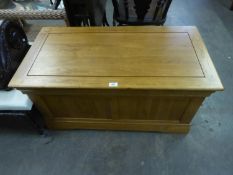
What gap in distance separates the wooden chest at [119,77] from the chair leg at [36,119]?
0.06 m

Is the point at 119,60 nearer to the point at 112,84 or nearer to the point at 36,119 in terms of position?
the point at 112,84

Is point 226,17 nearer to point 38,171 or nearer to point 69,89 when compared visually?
point 69,89

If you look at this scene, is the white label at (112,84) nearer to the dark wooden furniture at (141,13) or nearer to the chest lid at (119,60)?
the chest lid at (119,60)

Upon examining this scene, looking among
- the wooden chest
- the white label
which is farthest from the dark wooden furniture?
the white label

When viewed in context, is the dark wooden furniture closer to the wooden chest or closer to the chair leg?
the wooden chest

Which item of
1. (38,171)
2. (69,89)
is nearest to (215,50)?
(69,89)

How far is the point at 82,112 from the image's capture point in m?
1.20

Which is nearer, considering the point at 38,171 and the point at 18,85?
the point at 18,85

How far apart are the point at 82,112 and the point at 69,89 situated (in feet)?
0.98

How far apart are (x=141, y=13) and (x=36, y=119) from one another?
3.80 ft

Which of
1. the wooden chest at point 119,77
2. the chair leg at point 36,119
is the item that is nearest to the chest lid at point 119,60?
the wooden chest at point 119,77

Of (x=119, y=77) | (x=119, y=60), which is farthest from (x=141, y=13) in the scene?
(x=119, y=77)

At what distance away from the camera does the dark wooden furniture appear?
4.76ft

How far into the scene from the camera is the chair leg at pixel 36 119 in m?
Answer: 1.17
